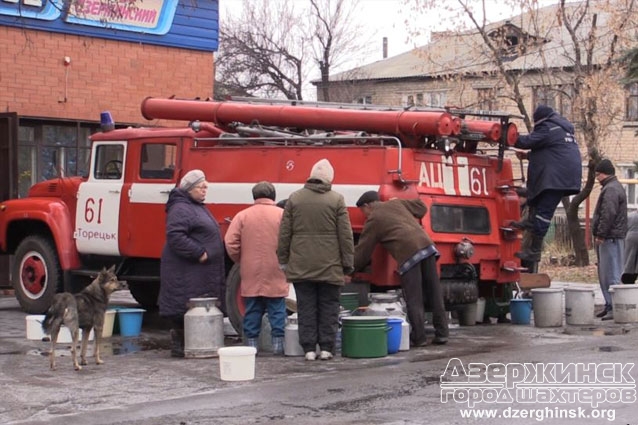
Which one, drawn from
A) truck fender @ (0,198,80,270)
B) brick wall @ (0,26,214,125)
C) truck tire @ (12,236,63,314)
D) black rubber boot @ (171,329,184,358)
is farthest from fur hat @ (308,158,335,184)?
brick wall @ (0,26,214,125)

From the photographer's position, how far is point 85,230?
48.7ft

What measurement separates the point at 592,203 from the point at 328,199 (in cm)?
3848

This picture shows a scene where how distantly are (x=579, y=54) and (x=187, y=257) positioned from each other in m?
15.9

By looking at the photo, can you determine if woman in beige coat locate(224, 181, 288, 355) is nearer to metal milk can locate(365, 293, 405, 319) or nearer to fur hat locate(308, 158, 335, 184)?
fur hat locate(308, 158, 335, 184)

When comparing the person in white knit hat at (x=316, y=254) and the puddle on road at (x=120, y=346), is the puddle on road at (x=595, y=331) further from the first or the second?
the puddle on road at (x=120, y=346)

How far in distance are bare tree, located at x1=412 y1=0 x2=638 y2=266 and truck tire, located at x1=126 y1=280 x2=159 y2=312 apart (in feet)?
35.8

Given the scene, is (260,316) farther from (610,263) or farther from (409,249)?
(610,263)

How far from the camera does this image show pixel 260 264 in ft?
38.1

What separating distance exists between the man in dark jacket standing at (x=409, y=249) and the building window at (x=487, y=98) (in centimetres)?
1425

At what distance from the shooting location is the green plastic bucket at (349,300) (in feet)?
41.5

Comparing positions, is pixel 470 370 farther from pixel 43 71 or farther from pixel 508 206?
pixel 43 71

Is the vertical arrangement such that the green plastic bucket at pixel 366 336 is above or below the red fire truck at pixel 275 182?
below

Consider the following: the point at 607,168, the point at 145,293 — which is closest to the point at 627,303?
the point at 607,168

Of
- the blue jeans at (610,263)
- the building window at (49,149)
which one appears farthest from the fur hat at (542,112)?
the building window at (49,149)
